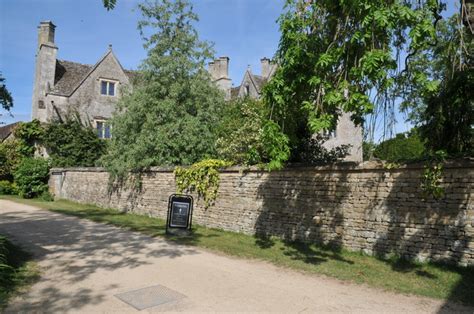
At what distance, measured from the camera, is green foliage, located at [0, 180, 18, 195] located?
2738 centimetres

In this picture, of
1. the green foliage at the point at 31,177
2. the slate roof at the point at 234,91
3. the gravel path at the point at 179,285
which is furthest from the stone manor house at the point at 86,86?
the gravel path at the point at 179,285

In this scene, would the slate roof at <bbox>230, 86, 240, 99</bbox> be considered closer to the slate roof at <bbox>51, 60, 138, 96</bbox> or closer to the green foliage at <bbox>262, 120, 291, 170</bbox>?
the slate roof at <bbox>51, 60, 138, 96</bbox>

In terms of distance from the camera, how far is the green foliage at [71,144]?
2694cm

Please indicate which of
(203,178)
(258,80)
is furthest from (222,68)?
(203,178)

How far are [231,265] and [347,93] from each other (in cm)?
414

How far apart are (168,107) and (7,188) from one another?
1684 cm

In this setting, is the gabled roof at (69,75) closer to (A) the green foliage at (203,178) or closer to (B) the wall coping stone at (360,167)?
(A) the green foliage at (203,178)

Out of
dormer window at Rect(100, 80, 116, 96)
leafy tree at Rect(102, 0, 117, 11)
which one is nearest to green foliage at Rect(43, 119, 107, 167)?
dormer window at Rect(100, 80, 116, 96)

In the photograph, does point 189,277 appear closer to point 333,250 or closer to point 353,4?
point 333,250

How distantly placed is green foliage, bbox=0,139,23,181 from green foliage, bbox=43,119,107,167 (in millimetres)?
2374

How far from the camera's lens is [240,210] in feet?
41.9

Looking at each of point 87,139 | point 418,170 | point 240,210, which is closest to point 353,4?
point 418,170

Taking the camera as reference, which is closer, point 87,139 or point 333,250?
point 333,250

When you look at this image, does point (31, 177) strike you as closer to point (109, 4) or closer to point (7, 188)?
point (7, 188)
